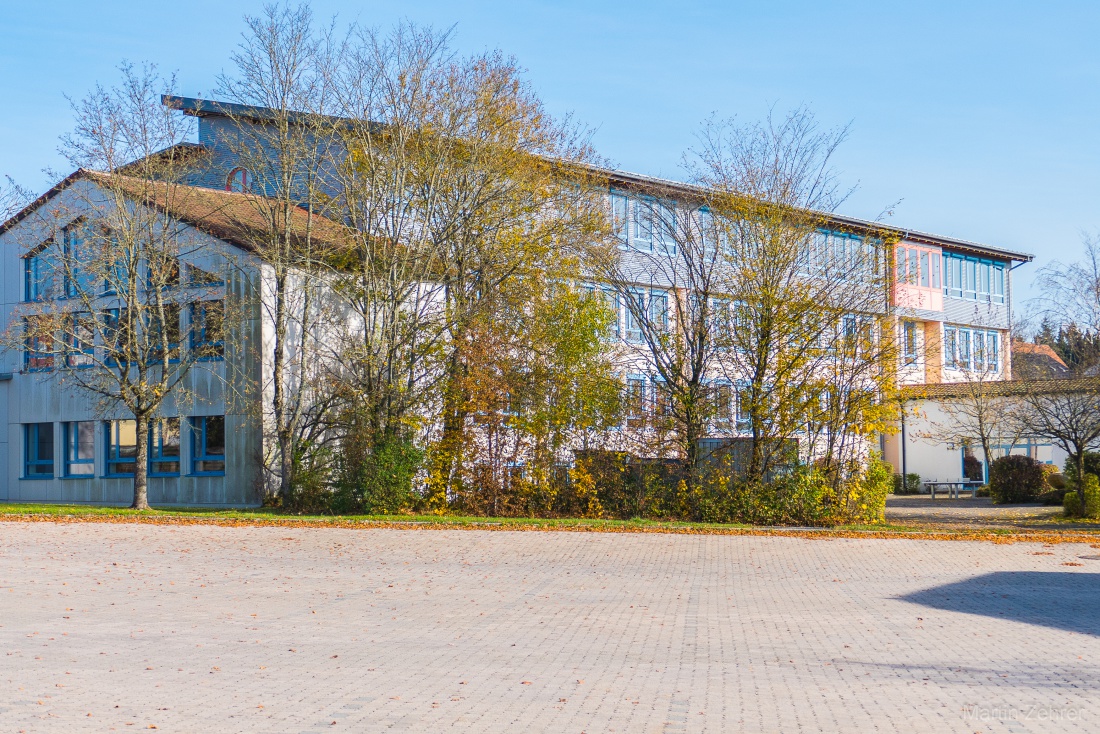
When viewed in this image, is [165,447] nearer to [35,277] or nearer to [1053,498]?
[35,277]

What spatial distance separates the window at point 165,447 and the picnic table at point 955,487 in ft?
81.7

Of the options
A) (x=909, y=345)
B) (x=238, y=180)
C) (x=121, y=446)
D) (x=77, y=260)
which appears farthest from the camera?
(x=238, y=180)

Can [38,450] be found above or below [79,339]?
below

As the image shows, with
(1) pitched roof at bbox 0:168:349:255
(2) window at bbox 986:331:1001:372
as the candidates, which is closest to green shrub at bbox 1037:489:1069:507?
(2) window at bbox 986:331:1001:372

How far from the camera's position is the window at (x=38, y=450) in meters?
34.1

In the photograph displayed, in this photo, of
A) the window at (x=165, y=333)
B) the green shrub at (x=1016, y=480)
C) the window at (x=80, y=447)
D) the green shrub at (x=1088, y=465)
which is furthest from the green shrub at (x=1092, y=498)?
the window at (x=80, y=447)

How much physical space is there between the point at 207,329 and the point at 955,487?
2602 cm

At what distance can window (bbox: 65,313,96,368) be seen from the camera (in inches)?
1072

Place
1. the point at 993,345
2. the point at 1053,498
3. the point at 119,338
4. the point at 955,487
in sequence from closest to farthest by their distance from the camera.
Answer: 1. the point at 119,338
2. the point at 1053,498
3. the point at 955,487
4. the point at 993,345

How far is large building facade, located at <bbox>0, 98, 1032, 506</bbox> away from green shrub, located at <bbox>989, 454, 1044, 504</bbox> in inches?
122

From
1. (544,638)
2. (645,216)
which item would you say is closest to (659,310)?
(645,216)

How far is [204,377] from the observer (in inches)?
1177

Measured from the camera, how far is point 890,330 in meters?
23.5

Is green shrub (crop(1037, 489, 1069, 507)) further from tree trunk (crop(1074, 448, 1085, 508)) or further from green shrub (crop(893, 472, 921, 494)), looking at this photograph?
green shrub (crop(893, 472, 921, 494))
